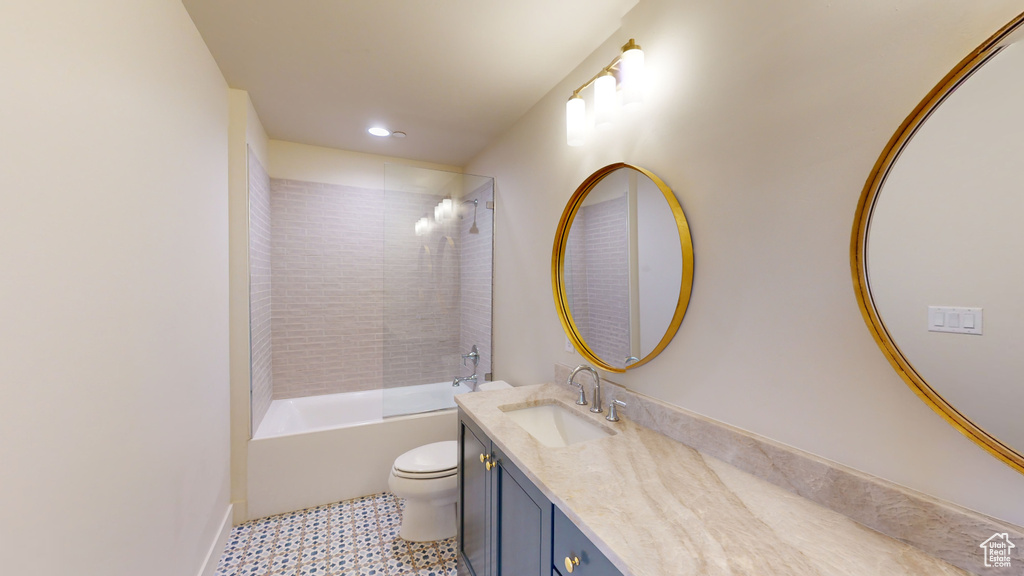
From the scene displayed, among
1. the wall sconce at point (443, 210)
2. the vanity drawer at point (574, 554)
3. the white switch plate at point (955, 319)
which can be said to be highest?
the wall sconce at point (443, 210)

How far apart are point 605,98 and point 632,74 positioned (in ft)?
0.47

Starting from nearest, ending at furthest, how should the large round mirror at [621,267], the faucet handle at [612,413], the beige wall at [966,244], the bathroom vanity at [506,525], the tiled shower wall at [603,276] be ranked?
the beige wall at [966,244]
the bathroom vanity at [506,525]
the large round mirror at [621,267]
the faucet handle at [612,413]
the tiled shower wall at [603,276]

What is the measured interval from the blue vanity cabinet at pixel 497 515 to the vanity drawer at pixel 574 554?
0.04 meters

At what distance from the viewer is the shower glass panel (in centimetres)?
267

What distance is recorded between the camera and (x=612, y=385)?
1.62 metres

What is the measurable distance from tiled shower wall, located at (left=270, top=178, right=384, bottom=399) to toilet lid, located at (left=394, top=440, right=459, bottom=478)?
144 cm

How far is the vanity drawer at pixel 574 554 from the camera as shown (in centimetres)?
85

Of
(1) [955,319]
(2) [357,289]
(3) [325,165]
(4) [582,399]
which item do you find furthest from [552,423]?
(3) [325,165]

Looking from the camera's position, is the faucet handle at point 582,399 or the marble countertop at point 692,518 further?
the faucet handle at point 582,399

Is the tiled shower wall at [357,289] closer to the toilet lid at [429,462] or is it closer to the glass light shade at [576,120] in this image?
the toilet lid at [429,462]

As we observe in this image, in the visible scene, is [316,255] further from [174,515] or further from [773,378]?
[773,378]

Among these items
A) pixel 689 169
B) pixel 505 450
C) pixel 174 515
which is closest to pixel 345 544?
pixel 174 515

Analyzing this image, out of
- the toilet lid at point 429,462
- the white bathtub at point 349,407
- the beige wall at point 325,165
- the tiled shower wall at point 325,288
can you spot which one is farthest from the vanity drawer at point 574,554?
the beige wall at point 325,165

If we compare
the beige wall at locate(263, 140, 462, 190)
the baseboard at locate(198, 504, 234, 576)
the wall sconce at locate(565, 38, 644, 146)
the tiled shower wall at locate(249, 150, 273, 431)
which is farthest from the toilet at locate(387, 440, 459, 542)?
the beige wall at locate(263, 140, 462, 190)
